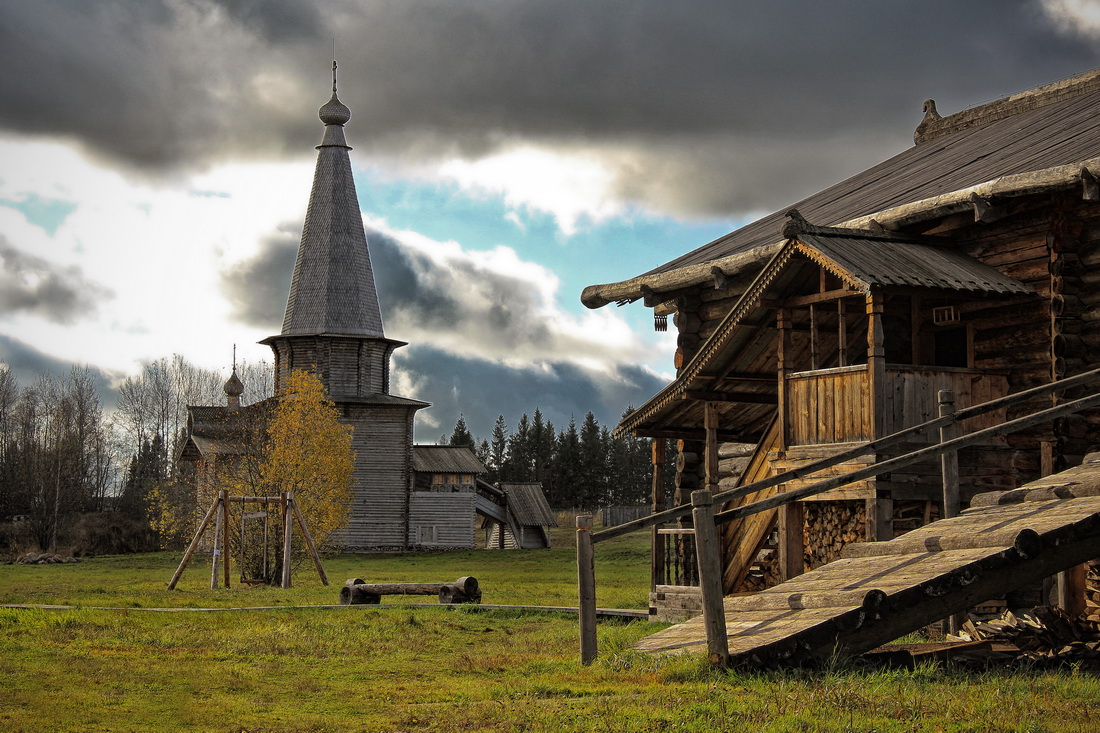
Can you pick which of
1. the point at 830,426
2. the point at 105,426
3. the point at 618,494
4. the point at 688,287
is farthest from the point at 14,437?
the point at 830,426

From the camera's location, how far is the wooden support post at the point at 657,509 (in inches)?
704

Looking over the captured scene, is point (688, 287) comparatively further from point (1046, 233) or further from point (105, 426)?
point (105, 426)

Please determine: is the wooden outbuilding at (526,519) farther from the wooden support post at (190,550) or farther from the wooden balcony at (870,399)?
the wooden balcony at (870,399)

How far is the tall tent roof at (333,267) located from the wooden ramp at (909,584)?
49366 mm

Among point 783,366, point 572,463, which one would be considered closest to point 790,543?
point 783,366

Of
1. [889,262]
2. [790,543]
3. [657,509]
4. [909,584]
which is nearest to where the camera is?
[909,584]

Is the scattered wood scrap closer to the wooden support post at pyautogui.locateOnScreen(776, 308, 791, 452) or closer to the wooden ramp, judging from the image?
the wooden ramp

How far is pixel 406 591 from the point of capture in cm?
2012

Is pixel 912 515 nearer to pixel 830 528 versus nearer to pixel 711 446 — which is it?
pixel 830 528

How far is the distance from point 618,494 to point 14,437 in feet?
186

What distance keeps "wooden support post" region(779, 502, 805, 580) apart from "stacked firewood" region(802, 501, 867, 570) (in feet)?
0.53

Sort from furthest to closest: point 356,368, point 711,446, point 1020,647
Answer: point 356,368
point 711,446
point 1020,647

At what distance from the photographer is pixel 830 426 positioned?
1496 centimetres

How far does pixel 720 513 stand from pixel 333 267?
51.5m
